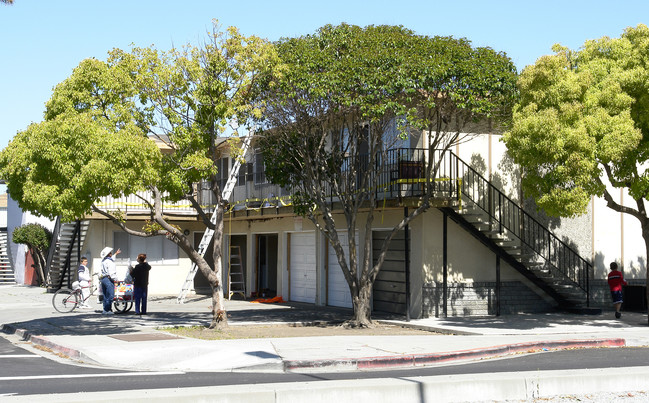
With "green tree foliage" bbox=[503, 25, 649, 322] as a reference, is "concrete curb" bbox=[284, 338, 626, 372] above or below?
below

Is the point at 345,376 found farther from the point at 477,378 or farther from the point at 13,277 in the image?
the point at 13,277

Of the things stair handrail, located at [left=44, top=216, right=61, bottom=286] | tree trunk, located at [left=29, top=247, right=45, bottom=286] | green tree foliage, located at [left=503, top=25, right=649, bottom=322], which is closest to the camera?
green tree foliage, located at [left=503, top=25, right=649, bottom=322]

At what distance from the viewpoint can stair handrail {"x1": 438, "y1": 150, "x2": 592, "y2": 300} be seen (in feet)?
69.2

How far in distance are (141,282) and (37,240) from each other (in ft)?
56.5

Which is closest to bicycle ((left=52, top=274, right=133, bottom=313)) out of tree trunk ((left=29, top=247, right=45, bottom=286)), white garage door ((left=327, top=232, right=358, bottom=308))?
white garage door ((left=327, top=232, right=358, bottom=308))

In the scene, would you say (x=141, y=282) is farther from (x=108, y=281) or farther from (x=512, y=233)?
(x=512, y=233)

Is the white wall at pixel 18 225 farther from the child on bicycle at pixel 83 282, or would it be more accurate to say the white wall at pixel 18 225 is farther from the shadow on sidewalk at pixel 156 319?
the shadow on sidewalk at pixel 156 319

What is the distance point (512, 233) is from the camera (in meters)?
21.4

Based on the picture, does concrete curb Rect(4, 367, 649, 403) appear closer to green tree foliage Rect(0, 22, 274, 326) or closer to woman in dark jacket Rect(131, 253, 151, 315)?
green tree foliage Rect(0, 22, 274, 326)

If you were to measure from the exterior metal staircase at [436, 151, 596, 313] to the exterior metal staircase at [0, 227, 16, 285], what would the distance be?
29845 millimetres

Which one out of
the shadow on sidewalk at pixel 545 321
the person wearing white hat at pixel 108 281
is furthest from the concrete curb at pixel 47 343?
the shadow on sidewalk at pixel 545 321

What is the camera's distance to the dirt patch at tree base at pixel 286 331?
1668 centimetres

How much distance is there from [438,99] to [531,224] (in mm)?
5715

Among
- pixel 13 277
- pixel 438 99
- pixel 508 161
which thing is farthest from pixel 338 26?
pixel 13 277
